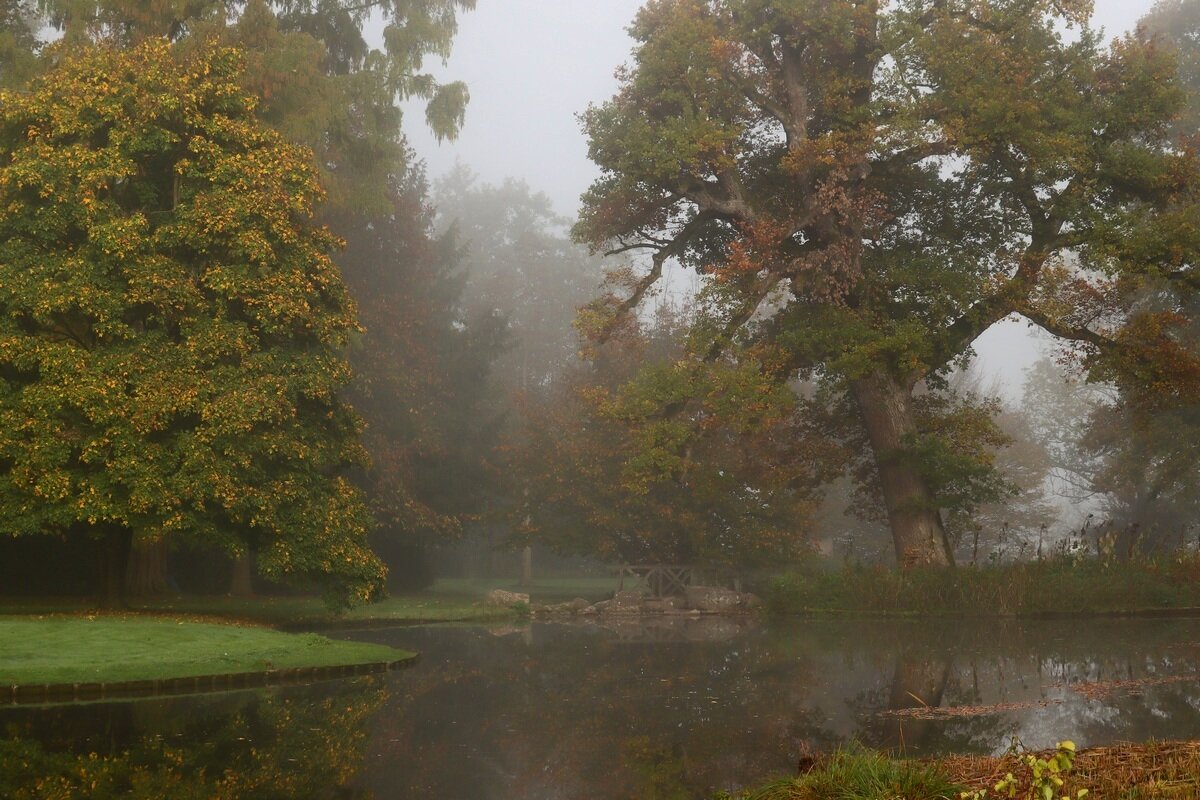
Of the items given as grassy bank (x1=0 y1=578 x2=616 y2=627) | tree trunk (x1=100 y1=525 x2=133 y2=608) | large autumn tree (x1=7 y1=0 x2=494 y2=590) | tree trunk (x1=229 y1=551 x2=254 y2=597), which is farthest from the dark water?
tree trunk (x1=229 y1=551 x2=254 y2=597)

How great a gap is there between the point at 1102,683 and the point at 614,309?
17.4 meters

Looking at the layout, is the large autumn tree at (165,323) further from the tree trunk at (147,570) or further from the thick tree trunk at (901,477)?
the thick tree trunk at (901,477)

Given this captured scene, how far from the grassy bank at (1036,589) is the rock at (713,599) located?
420cm

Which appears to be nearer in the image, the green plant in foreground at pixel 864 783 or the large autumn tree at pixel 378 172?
the green plant in foreground at pixel 864 783

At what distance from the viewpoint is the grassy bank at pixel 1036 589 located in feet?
77.6

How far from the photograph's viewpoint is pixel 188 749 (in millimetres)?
8844

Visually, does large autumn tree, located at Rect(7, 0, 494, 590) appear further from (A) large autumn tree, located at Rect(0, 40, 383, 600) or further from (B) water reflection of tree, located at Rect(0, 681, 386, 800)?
(B) water reflection of tree, located at Rect(0, 681, 386, 800)

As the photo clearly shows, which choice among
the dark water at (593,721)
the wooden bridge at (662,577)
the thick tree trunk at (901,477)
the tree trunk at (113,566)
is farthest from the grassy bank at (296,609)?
the thick tree trunk at (901,477)

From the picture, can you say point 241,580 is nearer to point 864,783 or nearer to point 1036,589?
point 1036,589

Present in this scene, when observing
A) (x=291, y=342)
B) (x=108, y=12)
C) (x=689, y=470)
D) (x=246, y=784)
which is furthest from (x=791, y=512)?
(x=246, y=784)

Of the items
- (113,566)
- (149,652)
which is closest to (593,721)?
(149,652)

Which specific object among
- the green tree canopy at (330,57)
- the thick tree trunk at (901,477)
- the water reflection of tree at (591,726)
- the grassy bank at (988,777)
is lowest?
the water reflection of tree at (591,726)

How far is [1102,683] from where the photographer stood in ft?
42.2

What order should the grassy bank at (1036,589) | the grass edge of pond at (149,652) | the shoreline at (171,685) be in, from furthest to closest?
the grassy bank at (1036,589)
the grass edge of pond at (149,652)
the shoreline at (171,685)
